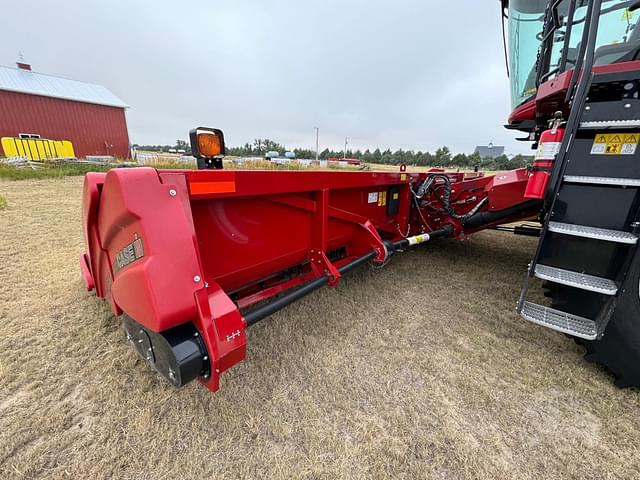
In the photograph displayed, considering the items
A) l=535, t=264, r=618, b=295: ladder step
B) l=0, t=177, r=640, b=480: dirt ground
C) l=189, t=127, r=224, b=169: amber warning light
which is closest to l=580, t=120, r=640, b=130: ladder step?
l=535, t=264, r=618, b=295: ladder step

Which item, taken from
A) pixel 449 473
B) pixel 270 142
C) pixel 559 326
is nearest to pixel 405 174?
pixel 559 326

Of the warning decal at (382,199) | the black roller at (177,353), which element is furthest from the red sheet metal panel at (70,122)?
the black roller at (177,353)

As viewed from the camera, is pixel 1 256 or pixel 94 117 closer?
pixel 1 256

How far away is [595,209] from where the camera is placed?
4.97 ft

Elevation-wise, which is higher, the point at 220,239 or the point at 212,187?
the point at 212,187

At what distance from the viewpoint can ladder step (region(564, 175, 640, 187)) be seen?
138 centimetres

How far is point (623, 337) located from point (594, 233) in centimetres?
60

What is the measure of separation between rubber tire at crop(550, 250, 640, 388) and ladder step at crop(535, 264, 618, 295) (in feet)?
0.24

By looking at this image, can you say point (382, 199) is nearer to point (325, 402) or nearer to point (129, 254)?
point (325, 402)

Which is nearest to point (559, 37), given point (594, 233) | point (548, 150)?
point (548, 150)

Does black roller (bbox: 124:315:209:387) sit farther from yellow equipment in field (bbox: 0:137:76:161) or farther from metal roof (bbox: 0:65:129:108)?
metal roof (bbox: 0:65:129:108)

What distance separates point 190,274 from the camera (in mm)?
1132

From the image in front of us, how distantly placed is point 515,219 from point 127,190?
3.22 metres

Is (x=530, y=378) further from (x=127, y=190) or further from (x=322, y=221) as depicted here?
(x=127, y=190)
